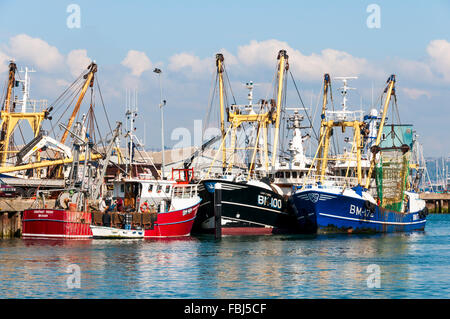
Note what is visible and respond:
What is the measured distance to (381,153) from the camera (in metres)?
64.3

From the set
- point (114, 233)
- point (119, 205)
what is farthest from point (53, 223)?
point (119, 205)

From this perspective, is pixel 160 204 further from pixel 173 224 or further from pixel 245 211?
pixel 245 211

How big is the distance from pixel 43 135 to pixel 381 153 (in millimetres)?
30883

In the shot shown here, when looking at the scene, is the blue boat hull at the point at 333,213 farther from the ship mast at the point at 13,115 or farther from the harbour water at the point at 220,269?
the ship mast at the point at 13,115

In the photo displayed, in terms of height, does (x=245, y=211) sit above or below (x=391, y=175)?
below

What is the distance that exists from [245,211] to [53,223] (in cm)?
1558

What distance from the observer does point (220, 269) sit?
34625 millimetres

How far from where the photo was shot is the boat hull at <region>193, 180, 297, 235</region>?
177 ft

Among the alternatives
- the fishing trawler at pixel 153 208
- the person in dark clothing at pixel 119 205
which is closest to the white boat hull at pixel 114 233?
the fishing trawler at pixel 153 208

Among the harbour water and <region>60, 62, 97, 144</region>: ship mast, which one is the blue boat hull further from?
<region>60, 62, 97, 144</region>: ship mast

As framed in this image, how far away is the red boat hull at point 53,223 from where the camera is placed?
4644cm

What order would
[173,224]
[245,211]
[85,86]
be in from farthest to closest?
[85,86], [245,211], [173,224]

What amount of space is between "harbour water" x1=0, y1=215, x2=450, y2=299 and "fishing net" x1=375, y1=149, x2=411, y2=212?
1397 centimetres
